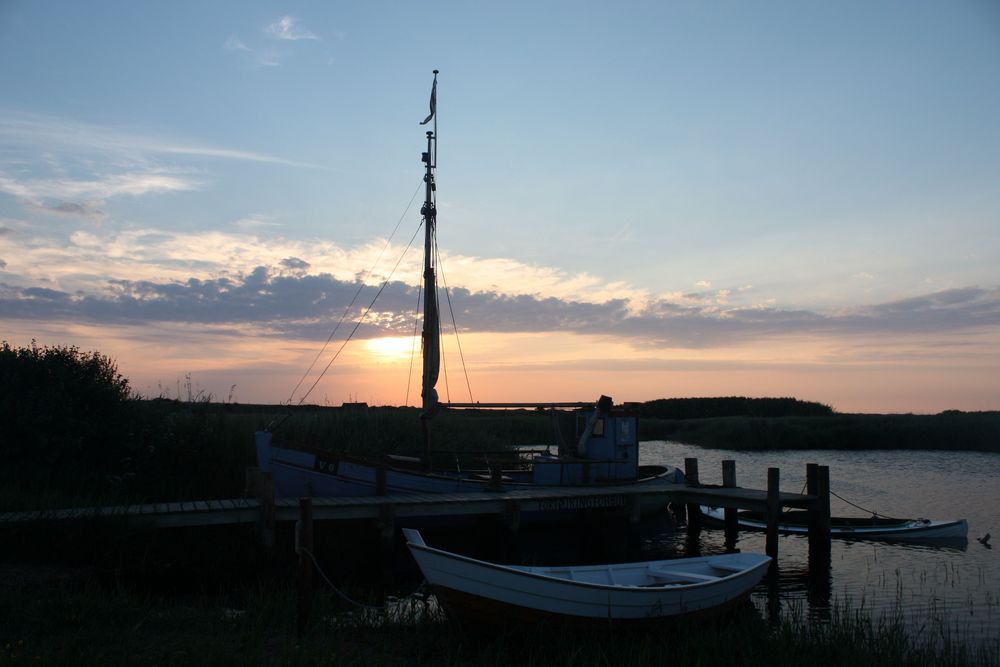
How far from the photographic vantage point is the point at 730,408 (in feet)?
238

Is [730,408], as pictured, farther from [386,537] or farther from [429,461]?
[386,537]

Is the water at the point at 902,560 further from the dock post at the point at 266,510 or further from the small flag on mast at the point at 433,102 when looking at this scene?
the small flag on mast at the point at 433,102

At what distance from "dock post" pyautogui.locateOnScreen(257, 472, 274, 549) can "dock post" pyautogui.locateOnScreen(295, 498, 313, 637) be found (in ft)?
12.0

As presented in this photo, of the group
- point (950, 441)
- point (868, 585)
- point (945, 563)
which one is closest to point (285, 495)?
point (868, 585)

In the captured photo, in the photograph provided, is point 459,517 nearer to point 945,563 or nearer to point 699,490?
point 699,490

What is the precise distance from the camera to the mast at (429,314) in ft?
67.9

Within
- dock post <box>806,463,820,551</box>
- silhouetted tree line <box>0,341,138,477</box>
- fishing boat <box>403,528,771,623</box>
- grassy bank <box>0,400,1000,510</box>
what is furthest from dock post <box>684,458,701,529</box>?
silhouetted tree line <box>0,341,138,477</box>

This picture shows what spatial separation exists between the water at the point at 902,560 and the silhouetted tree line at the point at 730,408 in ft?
107

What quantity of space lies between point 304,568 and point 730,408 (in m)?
67.0

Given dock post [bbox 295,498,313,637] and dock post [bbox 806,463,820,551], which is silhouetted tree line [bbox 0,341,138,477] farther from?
dock post [bbox 806,463,820,551]

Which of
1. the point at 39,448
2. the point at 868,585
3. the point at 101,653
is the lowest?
the point at 868,585

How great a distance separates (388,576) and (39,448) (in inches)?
357

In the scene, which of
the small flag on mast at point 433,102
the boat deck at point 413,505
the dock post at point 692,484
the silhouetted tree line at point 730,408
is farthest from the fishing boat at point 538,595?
the silhouetted tree line at point 730,408

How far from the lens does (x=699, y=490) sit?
19.5m
